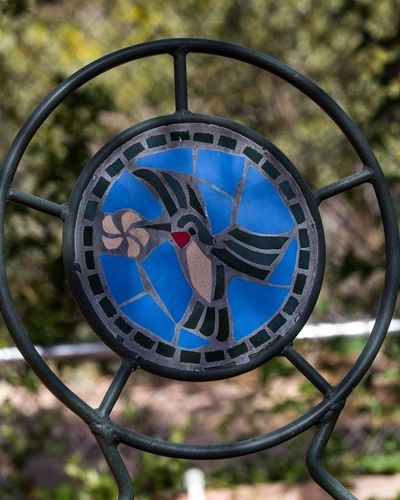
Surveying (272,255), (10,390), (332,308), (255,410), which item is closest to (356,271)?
(255,410)

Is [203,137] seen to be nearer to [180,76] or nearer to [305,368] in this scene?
[180,76]

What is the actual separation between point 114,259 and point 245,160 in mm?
290

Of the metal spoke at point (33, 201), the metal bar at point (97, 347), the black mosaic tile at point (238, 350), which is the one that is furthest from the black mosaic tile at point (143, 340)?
the metal bar at point (97, 347)

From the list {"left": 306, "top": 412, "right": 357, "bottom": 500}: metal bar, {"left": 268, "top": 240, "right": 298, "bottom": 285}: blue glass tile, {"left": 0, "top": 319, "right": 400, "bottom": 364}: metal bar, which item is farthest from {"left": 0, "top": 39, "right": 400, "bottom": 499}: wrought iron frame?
{"left": 0, "top": 319, "right": 400, "bottom": 364}: metal bar

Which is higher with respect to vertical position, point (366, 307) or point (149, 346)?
point (366, 307)

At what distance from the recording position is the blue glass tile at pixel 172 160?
1.61m

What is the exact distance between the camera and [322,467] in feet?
5.38

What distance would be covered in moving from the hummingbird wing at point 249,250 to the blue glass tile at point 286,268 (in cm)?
1

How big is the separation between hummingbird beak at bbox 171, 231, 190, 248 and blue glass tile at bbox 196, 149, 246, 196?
0.11 meters

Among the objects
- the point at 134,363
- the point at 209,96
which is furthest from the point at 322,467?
Result: the point at 209,96

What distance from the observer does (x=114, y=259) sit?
1.57 meters

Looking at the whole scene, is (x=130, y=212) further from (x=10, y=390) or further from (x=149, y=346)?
(x=10, y=390)

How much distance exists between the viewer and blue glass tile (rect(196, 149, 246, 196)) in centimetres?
163

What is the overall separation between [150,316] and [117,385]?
0.13 meters
